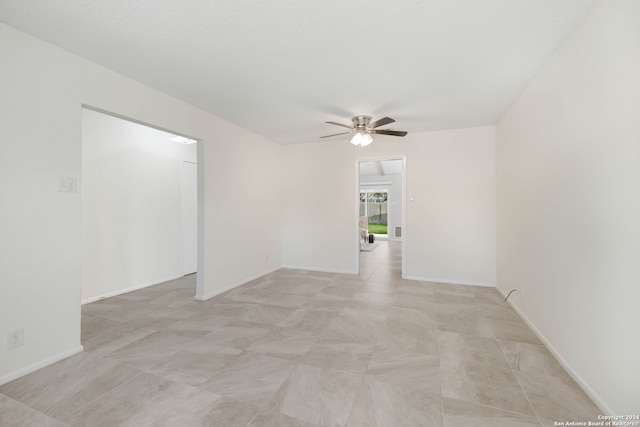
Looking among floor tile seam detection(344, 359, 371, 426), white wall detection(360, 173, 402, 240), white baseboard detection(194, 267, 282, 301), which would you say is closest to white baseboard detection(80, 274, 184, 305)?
white baseboard detection(194, 267, 282, 301)

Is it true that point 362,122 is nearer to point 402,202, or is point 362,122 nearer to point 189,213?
point 402,202

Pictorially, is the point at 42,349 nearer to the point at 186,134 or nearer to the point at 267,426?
the point at 267,426

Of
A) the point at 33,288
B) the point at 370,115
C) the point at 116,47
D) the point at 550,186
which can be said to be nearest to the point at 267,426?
the point at 33,288

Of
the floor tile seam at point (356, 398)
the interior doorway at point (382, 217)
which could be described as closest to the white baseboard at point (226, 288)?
the interior doorway at point (382, 217)

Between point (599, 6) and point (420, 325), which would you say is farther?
point (420, 325)

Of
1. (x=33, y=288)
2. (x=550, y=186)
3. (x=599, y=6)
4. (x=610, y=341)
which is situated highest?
(x=599, y=6)

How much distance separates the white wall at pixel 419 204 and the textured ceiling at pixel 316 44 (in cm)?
122

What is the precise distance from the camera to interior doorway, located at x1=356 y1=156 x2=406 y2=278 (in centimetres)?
569

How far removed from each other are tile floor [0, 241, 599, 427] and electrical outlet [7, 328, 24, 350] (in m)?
0.25

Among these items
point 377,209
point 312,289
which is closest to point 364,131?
point 312,289

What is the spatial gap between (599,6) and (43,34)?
3.74 meters

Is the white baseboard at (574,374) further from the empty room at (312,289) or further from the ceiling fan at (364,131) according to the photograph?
the ceiling fan at (364,131)

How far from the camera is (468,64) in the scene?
230 cm

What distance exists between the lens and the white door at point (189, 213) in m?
4.68
